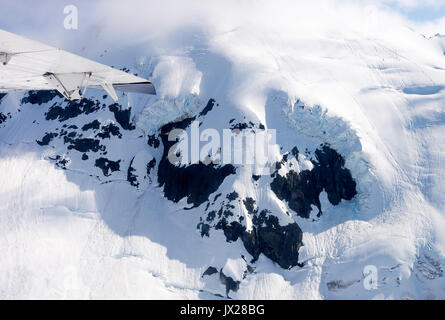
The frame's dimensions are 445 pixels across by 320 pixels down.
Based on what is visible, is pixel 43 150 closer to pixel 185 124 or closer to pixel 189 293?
pixel 185 124

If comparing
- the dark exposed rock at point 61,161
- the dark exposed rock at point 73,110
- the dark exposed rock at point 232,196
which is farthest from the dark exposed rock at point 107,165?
the dark exposed rock at point 232,196

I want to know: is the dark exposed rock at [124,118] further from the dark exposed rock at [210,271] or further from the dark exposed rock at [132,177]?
the dark exposed rock at [210,271]

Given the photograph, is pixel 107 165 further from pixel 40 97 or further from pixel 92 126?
pixel 40 97

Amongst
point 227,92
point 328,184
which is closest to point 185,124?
point 227,92

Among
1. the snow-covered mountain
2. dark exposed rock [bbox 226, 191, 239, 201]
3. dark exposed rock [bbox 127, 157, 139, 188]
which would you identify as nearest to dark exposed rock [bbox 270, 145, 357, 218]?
the snow-covered mountain

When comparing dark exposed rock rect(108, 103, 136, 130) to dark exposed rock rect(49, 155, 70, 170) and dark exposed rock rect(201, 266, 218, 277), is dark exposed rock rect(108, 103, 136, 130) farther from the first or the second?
dark exposed rock rect(201, 266, 218, 277)

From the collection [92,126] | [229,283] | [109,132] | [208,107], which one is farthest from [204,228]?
[92,126]
